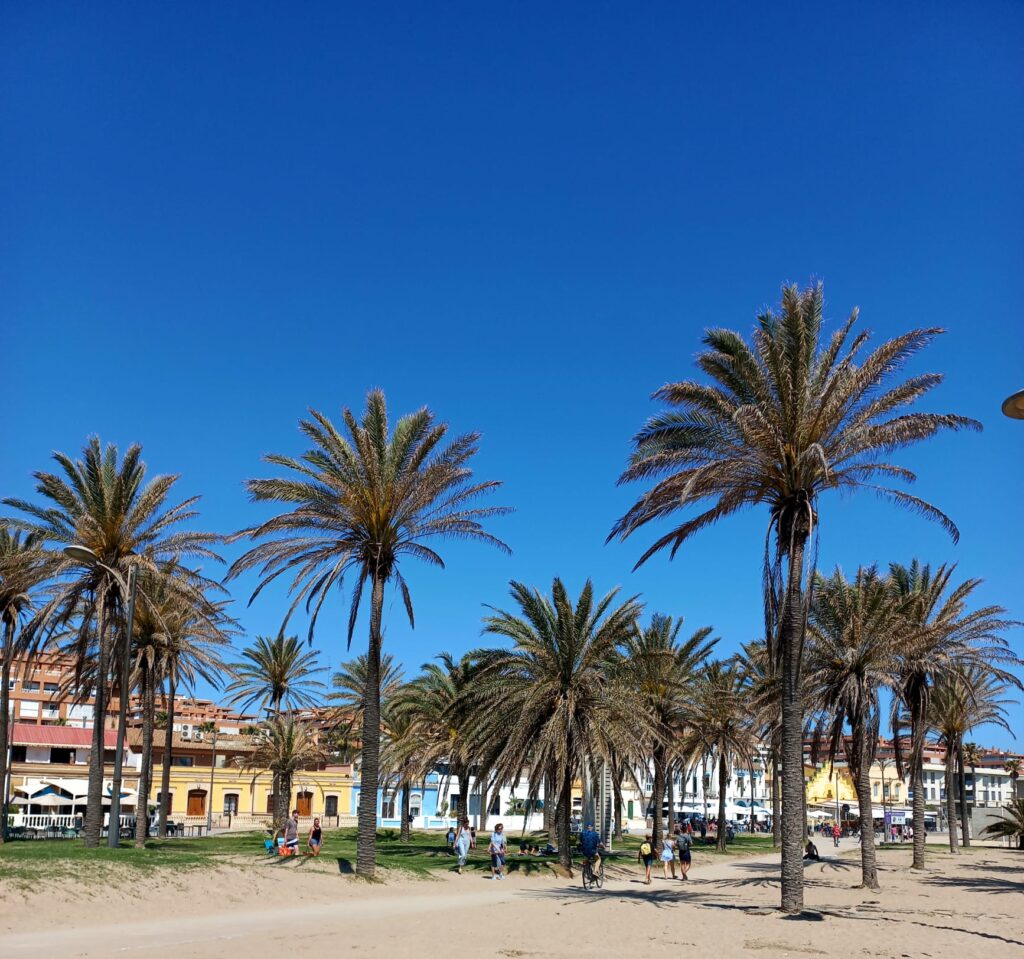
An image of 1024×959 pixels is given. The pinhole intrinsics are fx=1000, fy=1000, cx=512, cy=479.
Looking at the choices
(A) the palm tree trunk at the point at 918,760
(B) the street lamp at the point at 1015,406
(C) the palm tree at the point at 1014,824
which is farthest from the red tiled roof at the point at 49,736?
(B) the street lamp at the point at 1015,406

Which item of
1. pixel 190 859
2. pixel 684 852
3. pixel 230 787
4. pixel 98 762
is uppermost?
pixel 98 762

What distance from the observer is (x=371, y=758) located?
995 inches

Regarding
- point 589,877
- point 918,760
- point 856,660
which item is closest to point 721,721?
point 918,760

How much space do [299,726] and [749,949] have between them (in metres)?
35.9

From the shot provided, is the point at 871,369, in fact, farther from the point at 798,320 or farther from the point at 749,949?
the point at 749,949

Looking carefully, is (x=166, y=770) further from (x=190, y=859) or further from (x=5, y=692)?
(x=190, y=859)

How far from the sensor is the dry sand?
15289 millimetres

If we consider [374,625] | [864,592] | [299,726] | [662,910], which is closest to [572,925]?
[662,910]

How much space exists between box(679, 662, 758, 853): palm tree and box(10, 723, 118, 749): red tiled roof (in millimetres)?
33093

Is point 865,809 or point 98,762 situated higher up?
point 98,762

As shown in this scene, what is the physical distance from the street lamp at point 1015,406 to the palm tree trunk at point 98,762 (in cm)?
2297

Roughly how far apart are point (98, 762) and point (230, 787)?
36.8 metres

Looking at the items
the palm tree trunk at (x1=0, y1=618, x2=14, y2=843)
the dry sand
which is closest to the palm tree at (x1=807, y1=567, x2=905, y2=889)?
the dry sand

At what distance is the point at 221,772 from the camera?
61.6 meters
